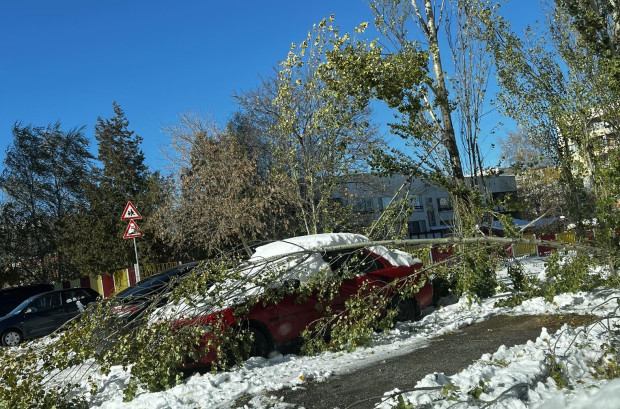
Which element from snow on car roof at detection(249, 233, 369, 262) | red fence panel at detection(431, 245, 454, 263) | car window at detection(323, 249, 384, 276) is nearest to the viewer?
car window at detection(323, 249, 384, 276)

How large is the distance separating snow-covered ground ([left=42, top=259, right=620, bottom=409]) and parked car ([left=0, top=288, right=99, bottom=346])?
10.1m

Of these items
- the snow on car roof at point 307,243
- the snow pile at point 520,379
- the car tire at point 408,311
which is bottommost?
the snow pile at point 520,379

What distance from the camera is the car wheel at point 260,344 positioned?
741 cm

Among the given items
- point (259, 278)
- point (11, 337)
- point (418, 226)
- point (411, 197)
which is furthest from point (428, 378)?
point (418, 226)

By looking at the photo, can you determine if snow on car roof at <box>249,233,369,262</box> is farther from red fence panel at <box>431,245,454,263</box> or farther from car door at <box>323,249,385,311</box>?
red fence panel at <box>431,245,454,263</box>

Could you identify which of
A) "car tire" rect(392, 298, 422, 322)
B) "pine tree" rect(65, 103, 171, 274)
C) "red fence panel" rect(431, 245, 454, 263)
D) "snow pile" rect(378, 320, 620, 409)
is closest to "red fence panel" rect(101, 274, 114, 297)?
"pine tree" rect(65, 103, 171, 274)

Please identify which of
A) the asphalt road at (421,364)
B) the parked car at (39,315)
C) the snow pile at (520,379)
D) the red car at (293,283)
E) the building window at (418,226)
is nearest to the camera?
the snow pile at (520,379)

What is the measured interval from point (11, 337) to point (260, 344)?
11.1 meters

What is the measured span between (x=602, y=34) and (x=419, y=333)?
7130 mm

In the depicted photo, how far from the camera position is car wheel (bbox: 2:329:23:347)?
15.4 meters

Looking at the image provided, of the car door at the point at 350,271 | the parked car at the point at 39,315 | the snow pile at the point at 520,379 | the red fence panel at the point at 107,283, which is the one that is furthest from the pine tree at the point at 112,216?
the snow pile at the point at 520,379

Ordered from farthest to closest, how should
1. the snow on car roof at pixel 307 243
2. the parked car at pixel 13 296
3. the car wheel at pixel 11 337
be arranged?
1. the parked car at pixel 13 296
2. the car wheel at pixel 11 337
3. the snow on car roof at pixel 307 243

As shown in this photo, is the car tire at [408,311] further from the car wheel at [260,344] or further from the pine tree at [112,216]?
the pine tree at [112,216]

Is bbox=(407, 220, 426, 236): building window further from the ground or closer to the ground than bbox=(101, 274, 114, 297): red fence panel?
further from the ground
